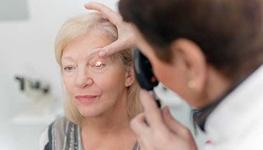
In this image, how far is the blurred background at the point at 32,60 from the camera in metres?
1.96

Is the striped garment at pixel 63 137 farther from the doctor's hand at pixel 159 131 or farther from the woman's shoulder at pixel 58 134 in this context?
the doctor's hand at pixel 159 131

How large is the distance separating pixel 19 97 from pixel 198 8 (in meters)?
1.65

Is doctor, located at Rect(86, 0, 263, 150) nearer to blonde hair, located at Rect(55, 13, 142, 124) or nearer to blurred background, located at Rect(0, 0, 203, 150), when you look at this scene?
blonde hair, located at Rect(55, 13, 142, 124)

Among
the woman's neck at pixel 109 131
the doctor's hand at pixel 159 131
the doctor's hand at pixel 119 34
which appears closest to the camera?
the doctor's hand at pixel 159 131

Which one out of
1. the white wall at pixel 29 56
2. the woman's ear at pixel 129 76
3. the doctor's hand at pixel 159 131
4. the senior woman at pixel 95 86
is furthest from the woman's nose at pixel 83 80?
the white wall at pixel 29 56

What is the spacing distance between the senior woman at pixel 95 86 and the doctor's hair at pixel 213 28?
24.7 inches

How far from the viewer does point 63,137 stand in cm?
137

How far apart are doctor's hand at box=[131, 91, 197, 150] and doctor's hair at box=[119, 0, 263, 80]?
0.18 m

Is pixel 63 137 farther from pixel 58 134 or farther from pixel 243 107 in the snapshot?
pixel 243 107

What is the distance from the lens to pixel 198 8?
22.7 inches

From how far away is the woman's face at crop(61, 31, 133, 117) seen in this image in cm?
125

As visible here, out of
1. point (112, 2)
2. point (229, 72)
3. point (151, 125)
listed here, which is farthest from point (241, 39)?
point (112, 2)

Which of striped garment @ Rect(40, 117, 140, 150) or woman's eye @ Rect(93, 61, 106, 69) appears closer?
woman's eye @ Rect(93, 61, 106, 69)

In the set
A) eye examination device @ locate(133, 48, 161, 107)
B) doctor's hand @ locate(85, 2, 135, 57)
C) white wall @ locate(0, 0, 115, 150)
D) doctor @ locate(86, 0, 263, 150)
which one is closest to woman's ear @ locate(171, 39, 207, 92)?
doctor @ locate(86, 0, 263, 150)
